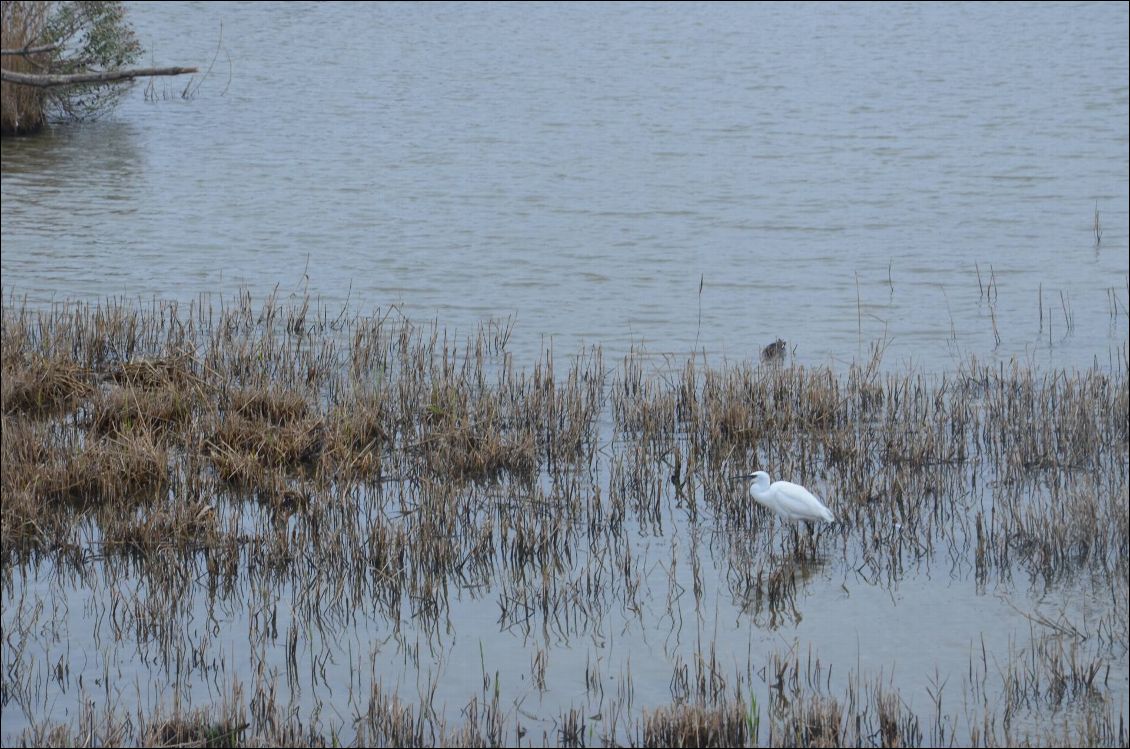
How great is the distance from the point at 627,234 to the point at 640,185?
2.38 m

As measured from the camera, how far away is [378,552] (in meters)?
5.42

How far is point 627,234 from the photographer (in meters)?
13.6

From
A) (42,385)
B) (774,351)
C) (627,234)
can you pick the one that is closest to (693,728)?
(42,385)

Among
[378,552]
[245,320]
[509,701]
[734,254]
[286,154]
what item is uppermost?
[286,154]

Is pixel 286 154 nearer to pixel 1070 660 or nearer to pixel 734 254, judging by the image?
pixel 734 254

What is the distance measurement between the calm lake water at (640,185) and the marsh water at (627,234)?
0.07m

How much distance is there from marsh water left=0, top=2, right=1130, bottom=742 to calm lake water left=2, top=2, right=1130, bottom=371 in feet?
→ 0.21

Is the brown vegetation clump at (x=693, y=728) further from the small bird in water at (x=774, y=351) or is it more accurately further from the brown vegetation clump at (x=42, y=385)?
the small bird in water at (x=774, y=351)

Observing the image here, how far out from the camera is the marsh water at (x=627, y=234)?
188 inches

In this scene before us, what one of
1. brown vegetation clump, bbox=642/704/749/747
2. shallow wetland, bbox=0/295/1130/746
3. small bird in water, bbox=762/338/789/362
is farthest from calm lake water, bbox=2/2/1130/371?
brown vegetation clump, bbox=642/704/749/747

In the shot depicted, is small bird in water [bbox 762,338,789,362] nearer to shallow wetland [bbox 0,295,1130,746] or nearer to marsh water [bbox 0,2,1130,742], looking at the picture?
marsh water [bbox 0,2,1130,742]

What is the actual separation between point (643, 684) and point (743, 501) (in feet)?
5.87

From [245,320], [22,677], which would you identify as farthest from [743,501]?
[245,320]

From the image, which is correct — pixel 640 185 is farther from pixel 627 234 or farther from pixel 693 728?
pixel 693 728
